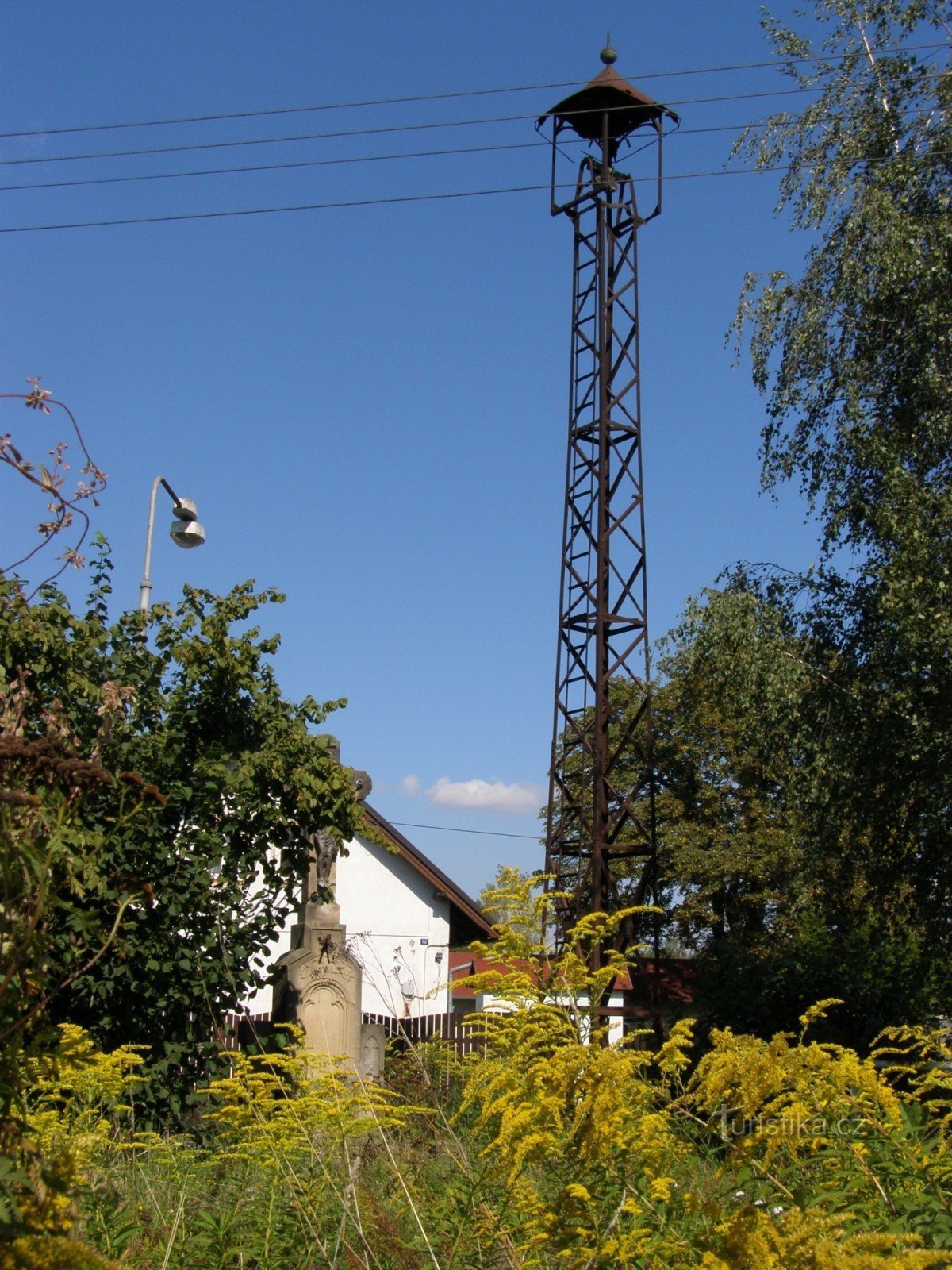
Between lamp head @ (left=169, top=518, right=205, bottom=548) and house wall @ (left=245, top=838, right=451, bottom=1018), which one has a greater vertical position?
lamp head @ (left=169, top=518, right=205, bottom=548)

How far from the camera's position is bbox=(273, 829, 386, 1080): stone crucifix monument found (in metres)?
10.1

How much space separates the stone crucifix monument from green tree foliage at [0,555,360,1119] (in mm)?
322

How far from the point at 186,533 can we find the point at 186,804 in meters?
4.93

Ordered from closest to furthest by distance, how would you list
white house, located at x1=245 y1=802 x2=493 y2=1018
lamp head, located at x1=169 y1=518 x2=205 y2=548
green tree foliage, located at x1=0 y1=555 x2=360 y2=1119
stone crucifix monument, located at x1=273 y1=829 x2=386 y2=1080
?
green tree foliage, located at x1=0 y1=555 x2=360 y2=1119 < stone crucifix monument, located at x1=273 y1=829 x2=386 y2=1080 < lamp head, located at x1=169 y1=518 x2=205 y2=548 < white house, located at x1=245 y1=802 x2=493 y2=1018

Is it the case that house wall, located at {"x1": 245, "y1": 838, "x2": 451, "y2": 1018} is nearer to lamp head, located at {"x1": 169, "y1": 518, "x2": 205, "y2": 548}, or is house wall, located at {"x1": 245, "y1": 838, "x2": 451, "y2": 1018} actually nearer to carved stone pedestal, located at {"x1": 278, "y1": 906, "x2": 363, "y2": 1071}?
lamp head, located at {"x1": 169, "y1": 518, "x2": 205, "y2": 548}

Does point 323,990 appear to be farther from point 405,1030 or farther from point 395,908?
point 395,908

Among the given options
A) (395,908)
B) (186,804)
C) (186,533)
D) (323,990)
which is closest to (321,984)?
(323,990)

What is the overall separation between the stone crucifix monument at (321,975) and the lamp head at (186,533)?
15.3ft

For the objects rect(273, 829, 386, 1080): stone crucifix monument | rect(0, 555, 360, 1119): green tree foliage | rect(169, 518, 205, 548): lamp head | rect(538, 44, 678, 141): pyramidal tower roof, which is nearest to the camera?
rect(0, 555, 360, 1119): green tree foliage

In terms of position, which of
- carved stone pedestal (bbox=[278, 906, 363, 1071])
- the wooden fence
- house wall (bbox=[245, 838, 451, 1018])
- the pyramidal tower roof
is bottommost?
the wooden fence

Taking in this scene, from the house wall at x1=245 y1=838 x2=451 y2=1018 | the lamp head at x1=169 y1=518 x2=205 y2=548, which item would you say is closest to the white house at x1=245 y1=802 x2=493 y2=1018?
the house wall at x1=245 y1=838 x2=451 y2=1018

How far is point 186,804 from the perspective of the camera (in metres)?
9.33

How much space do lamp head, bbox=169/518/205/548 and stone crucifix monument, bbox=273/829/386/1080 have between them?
15.3 feet

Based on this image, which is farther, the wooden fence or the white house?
the white house
